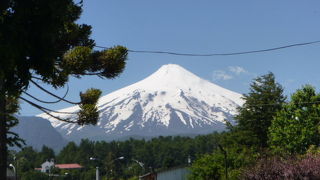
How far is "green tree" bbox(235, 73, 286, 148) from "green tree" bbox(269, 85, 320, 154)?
491 centimetres

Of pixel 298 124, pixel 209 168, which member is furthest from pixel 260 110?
pixel 209 168

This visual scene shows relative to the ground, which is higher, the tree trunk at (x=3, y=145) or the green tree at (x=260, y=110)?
the green tree at (x=260, y=110)

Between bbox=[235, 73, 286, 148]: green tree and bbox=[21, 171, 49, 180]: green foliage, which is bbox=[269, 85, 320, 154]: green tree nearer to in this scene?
bbox=[235, 73, 286, 148]: green tree

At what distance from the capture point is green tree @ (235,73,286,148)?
62.6 meters

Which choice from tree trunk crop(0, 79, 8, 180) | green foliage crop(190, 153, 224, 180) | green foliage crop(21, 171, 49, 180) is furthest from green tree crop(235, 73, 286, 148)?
green foliage crop(21, 171, 49, 180)

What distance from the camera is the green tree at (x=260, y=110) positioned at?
62.6 m

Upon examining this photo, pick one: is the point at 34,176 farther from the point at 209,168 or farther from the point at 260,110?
the point at 209,168

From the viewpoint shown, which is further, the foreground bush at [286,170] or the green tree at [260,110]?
the green tree at [260,110]

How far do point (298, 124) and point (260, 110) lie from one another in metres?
8.34

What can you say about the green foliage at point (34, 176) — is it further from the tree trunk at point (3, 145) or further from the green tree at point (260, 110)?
the tree trunk at point (3, 145)

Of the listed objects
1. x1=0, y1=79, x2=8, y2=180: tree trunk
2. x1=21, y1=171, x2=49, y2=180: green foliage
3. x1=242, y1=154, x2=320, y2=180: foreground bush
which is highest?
x1=21, y1=171, x2=49, y2=180: green foliage

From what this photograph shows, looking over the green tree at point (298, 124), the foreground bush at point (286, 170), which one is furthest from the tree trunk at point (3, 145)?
the green tree at point (298, 124)

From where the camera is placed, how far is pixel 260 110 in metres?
63.2

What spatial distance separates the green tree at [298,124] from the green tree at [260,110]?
16.1 ft
